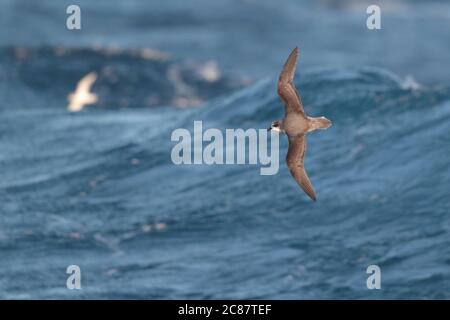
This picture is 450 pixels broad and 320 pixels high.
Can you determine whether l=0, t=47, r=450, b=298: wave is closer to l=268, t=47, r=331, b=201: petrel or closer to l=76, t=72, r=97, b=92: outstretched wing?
l=76, t=72, r=97, b=92: outstretched wing

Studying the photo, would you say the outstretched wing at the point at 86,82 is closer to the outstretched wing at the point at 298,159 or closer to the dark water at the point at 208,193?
the dark water at the point at 208,193

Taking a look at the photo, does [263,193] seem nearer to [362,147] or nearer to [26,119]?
[362,147]

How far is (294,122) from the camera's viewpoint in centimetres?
2384

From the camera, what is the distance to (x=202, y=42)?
6272 centimetres

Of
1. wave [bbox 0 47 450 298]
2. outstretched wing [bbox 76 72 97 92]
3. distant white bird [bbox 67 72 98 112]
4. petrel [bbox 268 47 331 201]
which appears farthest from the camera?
outstretched wing [bbox 76 72 97 92]

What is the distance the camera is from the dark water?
34.0 metres

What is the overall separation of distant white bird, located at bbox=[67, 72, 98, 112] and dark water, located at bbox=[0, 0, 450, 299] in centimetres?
32

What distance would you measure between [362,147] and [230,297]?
9716 millimetres

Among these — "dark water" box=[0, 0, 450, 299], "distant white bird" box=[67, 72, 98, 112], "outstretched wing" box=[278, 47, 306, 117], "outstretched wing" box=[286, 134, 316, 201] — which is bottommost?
"outstretched wing" box=[286, 134, 316, 201]

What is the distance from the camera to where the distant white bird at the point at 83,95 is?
2004 inches

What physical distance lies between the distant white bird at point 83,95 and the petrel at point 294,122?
26.2 m

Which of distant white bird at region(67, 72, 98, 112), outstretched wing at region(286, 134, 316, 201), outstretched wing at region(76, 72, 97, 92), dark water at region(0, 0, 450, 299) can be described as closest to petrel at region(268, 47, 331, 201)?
outstretched wing at region(286, 134, 316, 201)

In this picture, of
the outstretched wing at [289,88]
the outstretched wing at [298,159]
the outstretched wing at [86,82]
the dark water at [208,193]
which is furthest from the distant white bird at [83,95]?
the outstretched wing at [289,88]

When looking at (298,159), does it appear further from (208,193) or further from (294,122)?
(208,193)
